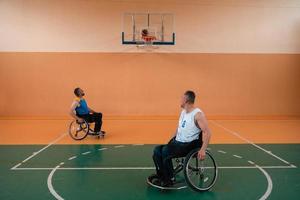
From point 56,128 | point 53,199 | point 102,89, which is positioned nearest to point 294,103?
point 102,89

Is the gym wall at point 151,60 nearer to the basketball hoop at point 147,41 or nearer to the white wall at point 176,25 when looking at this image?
the white wall at point 176,25

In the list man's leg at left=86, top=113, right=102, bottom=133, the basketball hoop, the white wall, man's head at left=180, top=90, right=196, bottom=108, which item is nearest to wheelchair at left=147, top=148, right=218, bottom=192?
man's head at left=180, top=90, right=196, bottom=108

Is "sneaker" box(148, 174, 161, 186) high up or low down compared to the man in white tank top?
down

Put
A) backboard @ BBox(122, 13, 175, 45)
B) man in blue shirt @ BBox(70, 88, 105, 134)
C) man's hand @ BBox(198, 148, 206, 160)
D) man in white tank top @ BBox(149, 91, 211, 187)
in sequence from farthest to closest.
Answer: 1. backboard @ BBox(122, 13, 175, 45)
2. man in blue shirt @ BBox(70, 88, 105, 134)
3. man in white tank top @ BBox(149, 91, 211, 187)
4. man's hand @ BBox(198, 148, 206, 160)

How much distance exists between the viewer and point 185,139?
3982mm

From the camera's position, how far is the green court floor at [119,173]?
12.8 feet

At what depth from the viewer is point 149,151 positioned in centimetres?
606

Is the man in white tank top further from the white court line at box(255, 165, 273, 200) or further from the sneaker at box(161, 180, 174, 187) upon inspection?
the white court line at box(255, 165, 273, 200)

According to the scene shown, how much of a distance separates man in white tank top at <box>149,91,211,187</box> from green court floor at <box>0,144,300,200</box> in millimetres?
277

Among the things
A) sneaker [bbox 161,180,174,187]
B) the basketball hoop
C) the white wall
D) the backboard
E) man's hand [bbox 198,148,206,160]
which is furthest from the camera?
the backboard

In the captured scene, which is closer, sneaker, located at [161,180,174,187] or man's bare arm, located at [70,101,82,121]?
sneaker, located at [161,180,174,187]

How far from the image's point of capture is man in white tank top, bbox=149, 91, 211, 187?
3.89 metres

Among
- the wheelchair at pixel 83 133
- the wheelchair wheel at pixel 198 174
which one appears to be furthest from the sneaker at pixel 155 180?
the wheelchair at pixel 83 133

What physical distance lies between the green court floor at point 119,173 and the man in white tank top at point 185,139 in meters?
0.28
